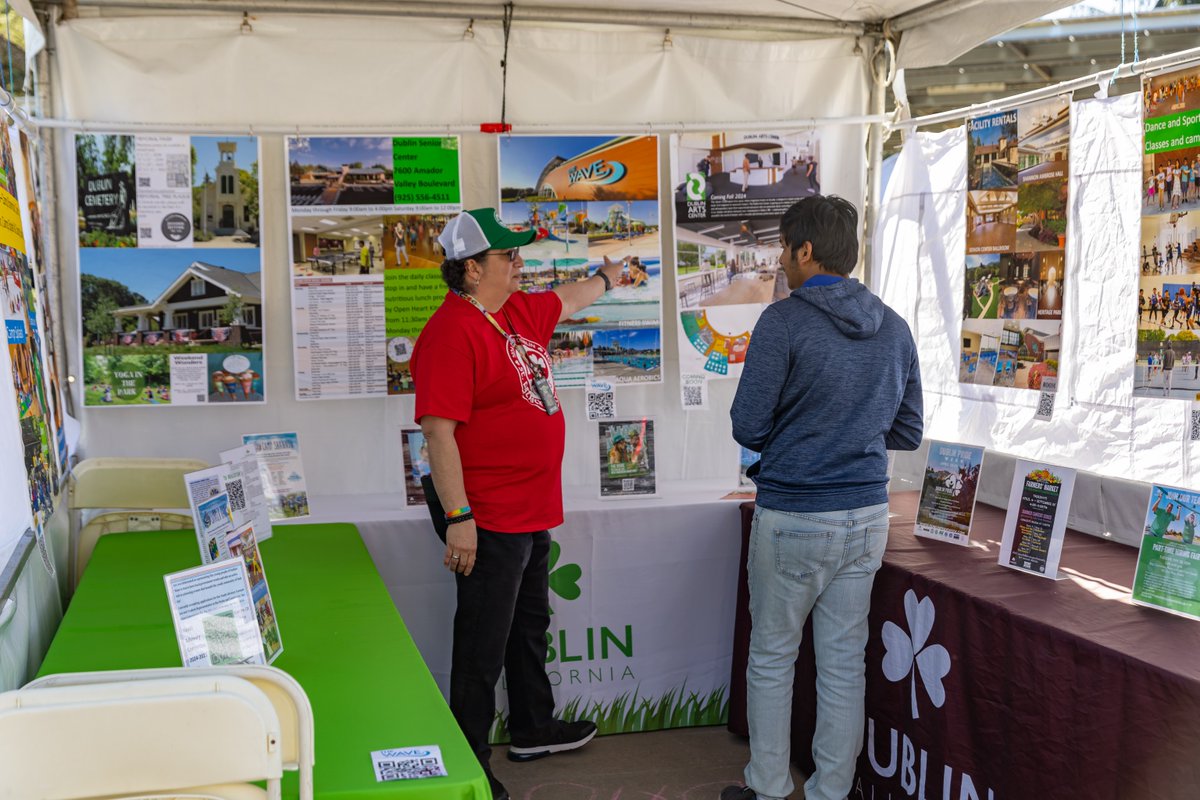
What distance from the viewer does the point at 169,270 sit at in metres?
3.32

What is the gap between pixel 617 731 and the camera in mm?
3496

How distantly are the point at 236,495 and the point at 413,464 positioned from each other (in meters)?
0.80

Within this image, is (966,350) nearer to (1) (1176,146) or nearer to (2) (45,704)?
(1) (1176,146)

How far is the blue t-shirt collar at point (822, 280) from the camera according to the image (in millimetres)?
2454

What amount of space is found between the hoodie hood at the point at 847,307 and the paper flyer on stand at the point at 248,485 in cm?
154

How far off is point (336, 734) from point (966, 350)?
8.00 feet

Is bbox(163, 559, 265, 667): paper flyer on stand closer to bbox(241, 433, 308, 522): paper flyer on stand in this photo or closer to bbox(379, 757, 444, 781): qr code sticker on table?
bbox(379, 757, 444, 781): qr code sticker on table

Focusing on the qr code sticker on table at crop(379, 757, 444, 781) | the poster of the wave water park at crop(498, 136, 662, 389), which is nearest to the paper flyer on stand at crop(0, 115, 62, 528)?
the qr code sticker on table at crop(379, 757, 444, 781)

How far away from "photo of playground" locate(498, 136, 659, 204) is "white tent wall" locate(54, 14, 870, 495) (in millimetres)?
69

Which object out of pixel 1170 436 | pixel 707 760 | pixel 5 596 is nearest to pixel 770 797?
pixel 707 760

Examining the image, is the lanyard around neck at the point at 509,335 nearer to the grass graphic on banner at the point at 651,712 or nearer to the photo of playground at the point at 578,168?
the photo of playground at the point at 578,168

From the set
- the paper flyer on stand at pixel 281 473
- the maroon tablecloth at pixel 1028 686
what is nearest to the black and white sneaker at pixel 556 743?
the maroon tablecloth at pixel 1028 686

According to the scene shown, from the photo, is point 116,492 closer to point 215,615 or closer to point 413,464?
point 413,464

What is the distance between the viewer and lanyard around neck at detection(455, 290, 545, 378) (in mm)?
2715
